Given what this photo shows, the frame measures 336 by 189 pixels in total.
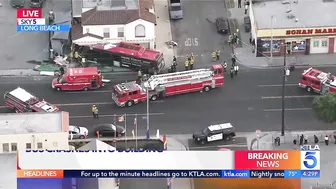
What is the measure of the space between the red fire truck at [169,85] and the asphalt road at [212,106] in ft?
2.16

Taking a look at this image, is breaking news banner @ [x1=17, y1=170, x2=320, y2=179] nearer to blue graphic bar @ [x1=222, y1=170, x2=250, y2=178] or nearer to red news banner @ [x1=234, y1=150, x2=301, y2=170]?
blue graphic bar @ [x1=222, y1=170, x2=250, y2=178]

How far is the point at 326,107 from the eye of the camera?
9612 cm

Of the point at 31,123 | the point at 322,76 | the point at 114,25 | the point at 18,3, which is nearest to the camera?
the point at 31,123

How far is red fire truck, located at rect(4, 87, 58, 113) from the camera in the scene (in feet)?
327

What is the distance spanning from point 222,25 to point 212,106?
1406 cm

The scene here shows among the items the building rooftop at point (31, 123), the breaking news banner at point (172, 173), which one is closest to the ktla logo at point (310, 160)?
the breaking news banner at point (172, 173)

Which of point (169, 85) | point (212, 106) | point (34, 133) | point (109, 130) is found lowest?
point (109, 130)

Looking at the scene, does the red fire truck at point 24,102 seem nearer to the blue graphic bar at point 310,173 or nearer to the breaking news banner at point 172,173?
the breaking news banner at point 172,173

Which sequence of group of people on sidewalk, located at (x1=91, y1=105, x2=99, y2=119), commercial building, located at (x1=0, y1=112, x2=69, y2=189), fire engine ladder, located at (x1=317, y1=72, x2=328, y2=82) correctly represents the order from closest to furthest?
commercial building, located at (x1=0, y1=112, x2=69, y2=189)
group of people on sidewalk, located at (x1=91, y1=105, x2=99, y2=119)
fire engine ladder, located at (x1=317, y1=72, x2=328, y2=82)

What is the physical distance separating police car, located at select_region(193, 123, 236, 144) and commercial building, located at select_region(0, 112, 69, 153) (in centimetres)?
1228

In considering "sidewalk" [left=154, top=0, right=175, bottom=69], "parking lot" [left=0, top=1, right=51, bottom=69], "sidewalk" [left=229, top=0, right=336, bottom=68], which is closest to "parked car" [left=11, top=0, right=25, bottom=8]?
"parking lot" [left=0, top=1, right=51, bottom=69]

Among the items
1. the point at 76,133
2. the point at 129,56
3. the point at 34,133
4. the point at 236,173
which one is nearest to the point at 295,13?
the point at 129,56

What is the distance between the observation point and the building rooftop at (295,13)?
108438 millimetres

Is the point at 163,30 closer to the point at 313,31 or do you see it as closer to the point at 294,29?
the point at 294,29
